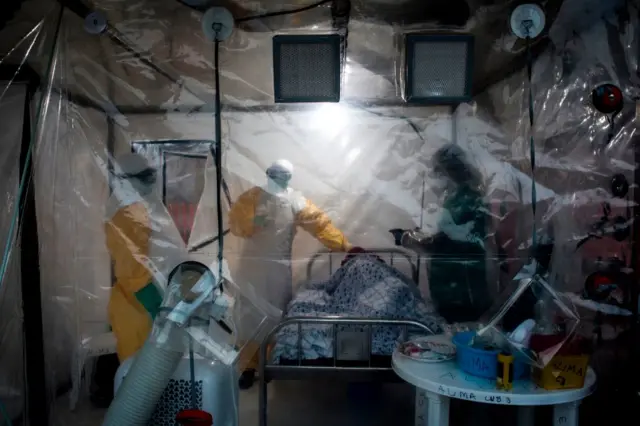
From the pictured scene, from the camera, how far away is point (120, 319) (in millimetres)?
2268

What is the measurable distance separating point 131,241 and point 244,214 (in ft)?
1.59

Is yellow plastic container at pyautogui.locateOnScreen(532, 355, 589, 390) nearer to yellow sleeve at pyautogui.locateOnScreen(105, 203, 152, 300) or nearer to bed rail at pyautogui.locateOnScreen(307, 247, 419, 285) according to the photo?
bed rail at pyautogui.locateOnScreen(307, 247, 419, 285)

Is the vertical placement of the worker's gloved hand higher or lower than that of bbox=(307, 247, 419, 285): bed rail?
lower

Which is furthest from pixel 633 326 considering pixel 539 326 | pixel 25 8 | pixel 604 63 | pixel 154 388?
pixel 25 8

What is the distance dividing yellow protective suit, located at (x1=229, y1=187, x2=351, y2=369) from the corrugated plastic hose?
64 centimetres

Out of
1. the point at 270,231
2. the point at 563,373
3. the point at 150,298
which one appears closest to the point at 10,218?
the point at 150,298

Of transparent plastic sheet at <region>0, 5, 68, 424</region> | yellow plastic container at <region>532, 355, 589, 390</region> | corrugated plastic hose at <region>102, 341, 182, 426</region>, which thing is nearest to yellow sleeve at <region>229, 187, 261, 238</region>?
corrugated plastic hose at <region>102, 341, 182, 426</region>

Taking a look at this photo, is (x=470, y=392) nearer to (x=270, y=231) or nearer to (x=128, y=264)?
(x=270, y=231)

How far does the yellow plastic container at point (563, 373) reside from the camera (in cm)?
162

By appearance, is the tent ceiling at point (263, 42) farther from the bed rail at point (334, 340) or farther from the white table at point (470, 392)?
the white table at point (470, 392)

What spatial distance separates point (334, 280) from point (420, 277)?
0.40 meters

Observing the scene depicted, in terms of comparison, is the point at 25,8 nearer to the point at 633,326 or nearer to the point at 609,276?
the point at 609,276

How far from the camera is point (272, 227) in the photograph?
7.82 ft

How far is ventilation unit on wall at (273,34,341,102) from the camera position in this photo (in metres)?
2.23
